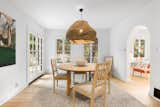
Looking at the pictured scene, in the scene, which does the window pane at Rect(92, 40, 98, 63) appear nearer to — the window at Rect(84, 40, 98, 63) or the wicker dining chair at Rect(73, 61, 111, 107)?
the window at Rect(84, 40, 98, 63)

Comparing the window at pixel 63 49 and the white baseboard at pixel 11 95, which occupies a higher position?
the window at pixel 63 49

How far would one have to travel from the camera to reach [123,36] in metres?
5.18

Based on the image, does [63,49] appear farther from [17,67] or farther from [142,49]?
[142,49]

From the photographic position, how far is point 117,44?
19.0 ft

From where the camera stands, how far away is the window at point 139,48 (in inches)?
307

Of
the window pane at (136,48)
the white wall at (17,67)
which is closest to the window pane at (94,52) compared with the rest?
the window pane at (136,48)

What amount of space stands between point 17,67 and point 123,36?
12.6 ft

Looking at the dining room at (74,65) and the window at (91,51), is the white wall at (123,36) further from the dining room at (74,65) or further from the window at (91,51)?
the window at (91,51)

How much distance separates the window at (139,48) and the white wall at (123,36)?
2033 mm

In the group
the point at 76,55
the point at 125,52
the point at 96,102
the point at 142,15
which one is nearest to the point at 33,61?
the point at 76,55

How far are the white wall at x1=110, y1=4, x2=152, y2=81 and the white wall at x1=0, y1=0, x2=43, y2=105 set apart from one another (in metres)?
3.44

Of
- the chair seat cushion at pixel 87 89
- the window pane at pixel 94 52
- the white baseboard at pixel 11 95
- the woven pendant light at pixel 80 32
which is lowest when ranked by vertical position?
the white baseboard at pixel 11 95

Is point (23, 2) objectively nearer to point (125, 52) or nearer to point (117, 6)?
point (117, 6)

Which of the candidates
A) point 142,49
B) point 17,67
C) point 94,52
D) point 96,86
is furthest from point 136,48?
point 17,67
